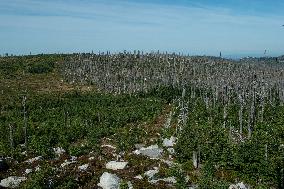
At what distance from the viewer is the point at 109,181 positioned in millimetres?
55594

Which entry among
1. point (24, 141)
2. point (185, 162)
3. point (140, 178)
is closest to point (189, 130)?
point (185, 162)

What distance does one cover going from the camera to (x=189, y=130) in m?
77.4

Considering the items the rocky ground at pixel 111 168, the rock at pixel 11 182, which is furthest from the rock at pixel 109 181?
the rock at pixel 11 182

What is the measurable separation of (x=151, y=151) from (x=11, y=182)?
3036cm

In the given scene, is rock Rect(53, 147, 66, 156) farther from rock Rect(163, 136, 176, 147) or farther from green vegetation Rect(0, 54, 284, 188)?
rock Rect(163, 136, 176, 147)

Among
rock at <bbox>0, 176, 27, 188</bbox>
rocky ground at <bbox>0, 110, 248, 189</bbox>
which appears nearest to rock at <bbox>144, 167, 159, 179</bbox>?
rocky ground at <bbox>0, 110, 248, 189</bbox>

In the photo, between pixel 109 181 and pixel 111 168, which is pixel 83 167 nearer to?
pixel 111 168

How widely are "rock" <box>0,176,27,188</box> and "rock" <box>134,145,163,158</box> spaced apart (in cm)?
2552

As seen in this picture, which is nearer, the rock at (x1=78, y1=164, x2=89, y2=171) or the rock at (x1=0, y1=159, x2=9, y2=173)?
the rock at (x1=78, y1=164, x2=89, y2=171)

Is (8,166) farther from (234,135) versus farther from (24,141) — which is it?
(234,135)

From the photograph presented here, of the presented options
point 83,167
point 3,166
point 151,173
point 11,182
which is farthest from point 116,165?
point 3,166

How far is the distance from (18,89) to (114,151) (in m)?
97.4

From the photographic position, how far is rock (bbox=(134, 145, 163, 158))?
77750 mm

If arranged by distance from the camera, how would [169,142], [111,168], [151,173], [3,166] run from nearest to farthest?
[151,173]
[111,168]
[3,166]
[169,142]
